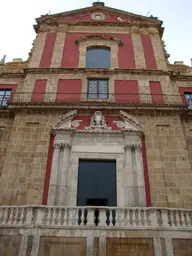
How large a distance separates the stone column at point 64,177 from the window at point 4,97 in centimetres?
525

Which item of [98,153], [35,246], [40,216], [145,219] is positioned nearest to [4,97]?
[98,153]

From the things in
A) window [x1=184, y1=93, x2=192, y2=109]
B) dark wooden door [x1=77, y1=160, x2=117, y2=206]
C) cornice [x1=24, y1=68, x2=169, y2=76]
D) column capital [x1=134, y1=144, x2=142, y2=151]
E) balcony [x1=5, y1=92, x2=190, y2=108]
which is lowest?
dark wooden door [x1=77, y1=160, x2=117, y2=206]

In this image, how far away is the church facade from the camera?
980 cm

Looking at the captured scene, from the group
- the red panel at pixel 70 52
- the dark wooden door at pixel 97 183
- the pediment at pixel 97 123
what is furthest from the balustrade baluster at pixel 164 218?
the red panel at pixel 70 52

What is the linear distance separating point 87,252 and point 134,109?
8.08 metres

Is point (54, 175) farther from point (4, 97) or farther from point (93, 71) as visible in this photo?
point (93, 71)

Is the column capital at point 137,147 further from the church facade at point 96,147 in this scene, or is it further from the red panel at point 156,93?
the red panel at point 156,93

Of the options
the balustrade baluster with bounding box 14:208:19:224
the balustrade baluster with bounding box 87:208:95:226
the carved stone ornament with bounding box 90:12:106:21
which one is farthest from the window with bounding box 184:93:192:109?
the balustrade baluster with bounding box 14:208:19:224

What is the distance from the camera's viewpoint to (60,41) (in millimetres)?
20000

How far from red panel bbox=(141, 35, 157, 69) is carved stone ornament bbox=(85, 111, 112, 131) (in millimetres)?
5790

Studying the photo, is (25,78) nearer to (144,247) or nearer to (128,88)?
(128,88)

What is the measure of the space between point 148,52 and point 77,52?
196 inches

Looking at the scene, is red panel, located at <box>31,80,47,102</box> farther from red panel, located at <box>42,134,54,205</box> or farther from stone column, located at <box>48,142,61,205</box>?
stone column, located at <box>48,142,61,205</box>

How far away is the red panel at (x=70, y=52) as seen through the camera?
725 inches
